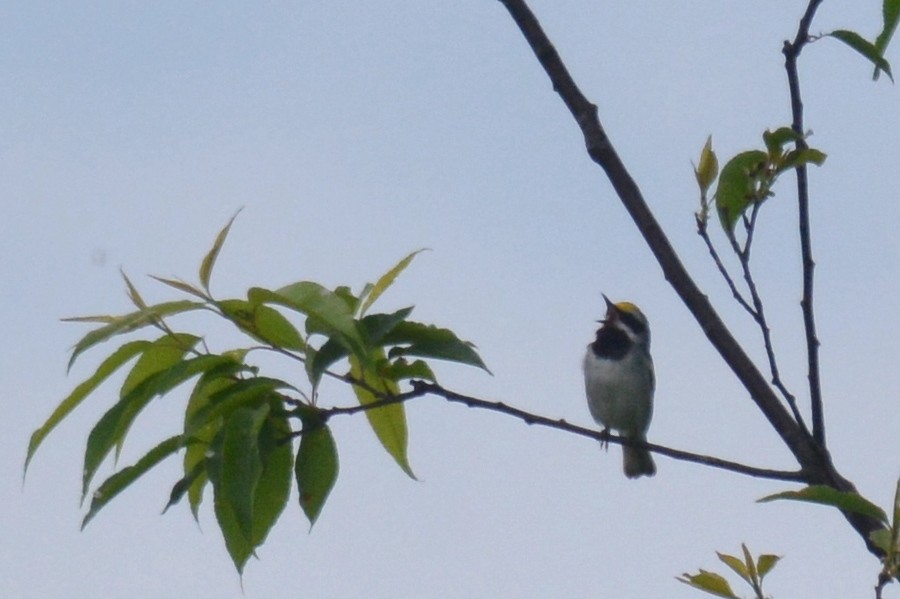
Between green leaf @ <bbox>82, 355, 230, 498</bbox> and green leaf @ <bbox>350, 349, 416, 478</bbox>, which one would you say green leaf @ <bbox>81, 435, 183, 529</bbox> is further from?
green leaf @ <bbox>350, 349, 416, 478</bbox>

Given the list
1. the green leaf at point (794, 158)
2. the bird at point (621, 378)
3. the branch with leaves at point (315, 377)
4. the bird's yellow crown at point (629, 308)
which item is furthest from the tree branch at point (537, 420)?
the bird's yellow crown at point (629, 308)

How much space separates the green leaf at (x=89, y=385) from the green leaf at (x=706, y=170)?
111 centimetres

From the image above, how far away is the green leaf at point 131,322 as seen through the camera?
6.03ft

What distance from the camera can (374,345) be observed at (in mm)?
1890

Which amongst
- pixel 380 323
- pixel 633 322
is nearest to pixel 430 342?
pixel 380 323

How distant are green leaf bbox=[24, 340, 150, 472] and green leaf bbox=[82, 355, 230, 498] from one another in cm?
5

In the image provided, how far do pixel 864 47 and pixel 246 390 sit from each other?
3.64ft

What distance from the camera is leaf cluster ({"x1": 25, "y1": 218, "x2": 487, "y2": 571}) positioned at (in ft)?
6.03

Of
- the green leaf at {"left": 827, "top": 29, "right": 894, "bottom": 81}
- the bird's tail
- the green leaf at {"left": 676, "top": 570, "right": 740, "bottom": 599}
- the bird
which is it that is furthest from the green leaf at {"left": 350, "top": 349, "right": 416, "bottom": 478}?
the bird's tail

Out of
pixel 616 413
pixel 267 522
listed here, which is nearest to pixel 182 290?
pixel 267 522

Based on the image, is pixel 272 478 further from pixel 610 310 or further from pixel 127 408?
pixel 610 310

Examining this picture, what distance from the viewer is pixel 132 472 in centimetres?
201

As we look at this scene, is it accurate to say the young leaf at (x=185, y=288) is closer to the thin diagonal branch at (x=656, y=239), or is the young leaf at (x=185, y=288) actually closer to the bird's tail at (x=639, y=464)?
the thin diagonal branch at (x=656, y=239)

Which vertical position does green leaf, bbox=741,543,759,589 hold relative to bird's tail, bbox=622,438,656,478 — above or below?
below
